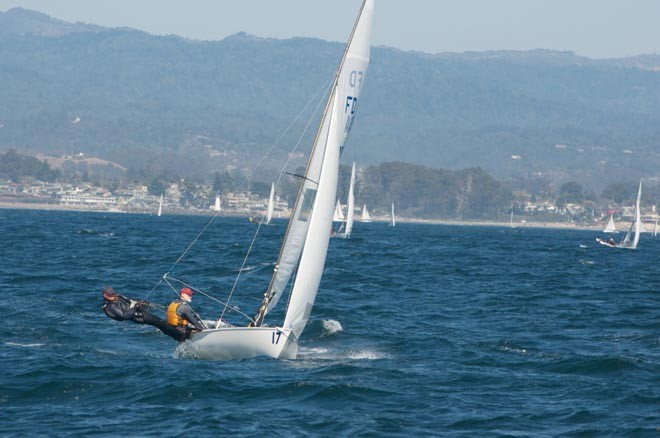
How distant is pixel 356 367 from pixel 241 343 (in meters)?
2.34

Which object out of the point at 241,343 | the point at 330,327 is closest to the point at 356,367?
the point at 241,343

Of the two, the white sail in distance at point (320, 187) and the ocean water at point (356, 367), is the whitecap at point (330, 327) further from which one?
the white sail in distance at point (320, 187)

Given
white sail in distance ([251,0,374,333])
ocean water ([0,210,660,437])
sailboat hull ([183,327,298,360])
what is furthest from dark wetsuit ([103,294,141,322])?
white sail in distance ([251,0,374,333])

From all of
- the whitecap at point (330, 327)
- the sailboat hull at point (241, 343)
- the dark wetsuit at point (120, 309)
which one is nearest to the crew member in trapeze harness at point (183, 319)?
the sailboat hull at point (241, 343)

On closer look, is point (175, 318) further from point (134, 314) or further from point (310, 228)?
point (310, 228)

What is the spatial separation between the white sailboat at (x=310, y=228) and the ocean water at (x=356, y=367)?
0.41 metres

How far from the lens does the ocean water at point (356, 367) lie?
17.8m

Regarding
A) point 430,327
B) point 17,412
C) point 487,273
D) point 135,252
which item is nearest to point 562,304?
point 430,327

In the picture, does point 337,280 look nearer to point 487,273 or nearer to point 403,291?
point 403,291

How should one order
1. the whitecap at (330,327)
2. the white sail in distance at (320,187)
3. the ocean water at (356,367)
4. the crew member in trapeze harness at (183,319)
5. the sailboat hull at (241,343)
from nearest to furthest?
the ocean water at (356,367), the white sail in distance at (320,187), the sailboat hull at (241,343), the crew member in trapeze harness at (183,319), the whitecap at (330,327)

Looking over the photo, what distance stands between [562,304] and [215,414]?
70.1 ft

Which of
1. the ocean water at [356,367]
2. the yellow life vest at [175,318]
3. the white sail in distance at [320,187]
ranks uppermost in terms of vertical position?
the white sail in distance at [320,187]

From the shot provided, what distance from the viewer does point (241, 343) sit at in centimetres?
2250

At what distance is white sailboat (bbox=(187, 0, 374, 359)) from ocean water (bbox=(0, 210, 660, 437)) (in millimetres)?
413
